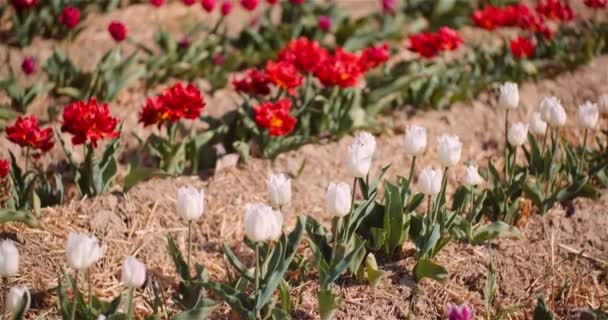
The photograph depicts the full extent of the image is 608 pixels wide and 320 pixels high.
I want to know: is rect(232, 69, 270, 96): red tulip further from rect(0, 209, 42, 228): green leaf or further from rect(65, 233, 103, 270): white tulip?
rect(65, 233, 103, 270): white tulip

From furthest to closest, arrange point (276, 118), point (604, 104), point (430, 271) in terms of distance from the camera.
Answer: point (276, 118) → point (604, 104) → point (430, 271)

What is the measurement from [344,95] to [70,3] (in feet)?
6.95

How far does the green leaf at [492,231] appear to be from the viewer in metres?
3.51

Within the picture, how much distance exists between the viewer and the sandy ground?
328 centimetres

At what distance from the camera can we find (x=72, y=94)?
478 cm

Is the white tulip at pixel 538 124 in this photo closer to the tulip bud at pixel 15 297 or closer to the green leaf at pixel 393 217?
the green leaf at pixel 393 217

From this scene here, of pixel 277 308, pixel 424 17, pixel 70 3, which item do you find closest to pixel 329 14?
pixel 424 17

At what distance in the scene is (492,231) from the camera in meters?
3.51

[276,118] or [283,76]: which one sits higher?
[283,76]

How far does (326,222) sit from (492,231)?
1.01m

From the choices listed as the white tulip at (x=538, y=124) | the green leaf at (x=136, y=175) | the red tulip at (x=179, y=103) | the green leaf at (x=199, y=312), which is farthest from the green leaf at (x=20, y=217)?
the white tulip at (x=538, y=124)

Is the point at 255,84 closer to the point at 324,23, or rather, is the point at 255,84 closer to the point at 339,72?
the point at 339,72

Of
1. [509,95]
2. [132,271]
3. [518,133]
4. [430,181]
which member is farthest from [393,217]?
[132,271]

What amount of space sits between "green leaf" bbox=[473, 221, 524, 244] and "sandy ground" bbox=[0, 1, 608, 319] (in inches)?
2.2
